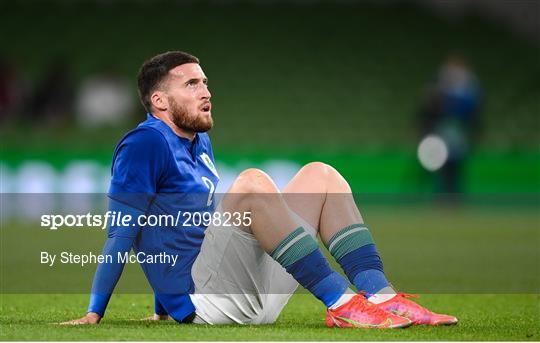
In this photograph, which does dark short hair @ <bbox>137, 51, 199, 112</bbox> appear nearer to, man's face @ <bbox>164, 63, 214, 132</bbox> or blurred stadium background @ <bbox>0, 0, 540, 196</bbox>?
man's face @ <bbox>164, 63, 214, 132</bbox>

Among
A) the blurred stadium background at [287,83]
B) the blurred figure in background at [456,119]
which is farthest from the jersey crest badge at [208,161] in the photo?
the blurred figure in background at [456,119]

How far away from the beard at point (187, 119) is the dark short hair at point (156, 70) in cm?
14

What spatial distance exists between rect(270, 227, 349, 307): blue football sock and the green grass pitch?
19 cm

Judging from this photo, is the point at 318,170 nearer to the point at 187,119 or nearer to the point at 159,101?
the point at 187,119

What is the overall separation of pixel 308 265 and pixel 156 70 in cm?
126

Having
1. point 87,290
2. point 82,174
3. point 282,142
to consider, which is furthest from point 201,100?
point 282,142

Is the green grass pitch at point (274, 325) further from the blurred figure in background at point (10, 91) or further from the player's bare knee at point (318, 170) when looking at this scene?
the blurred figure in background at point (10, 91)

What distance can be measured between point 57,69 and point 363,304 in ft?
53.9

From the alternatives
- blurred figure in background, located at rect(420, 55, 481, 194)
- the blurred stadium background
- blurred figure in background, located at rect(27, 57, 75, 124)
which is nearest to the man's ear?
the blurred stadium background

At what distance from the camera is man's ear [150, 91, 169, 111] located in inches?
206

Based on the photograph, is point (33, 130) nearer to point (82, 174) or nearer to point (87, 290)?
point (82, 174)

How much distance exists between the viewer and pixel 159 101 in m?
5.24

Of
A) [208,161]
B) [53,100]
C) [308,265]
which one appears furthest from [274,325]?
[53,100]

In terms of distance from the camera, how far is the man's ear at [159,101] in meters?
5.23
